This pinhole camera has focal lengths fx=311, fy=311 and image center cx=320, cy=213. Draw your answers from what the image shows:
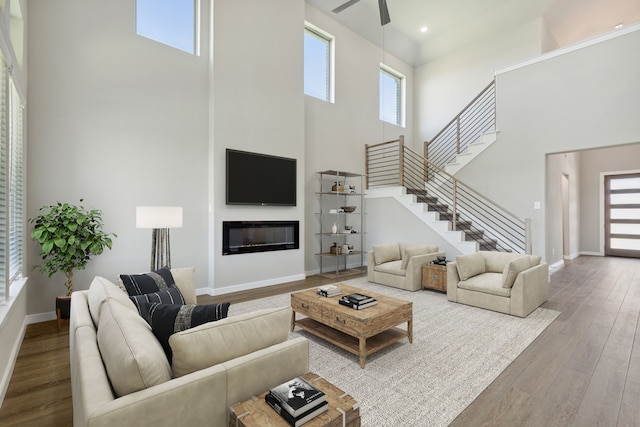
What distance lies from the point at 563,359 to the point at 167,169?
5.21 m

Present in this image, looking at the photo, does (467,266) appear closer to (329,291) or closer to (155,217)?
(329,291)

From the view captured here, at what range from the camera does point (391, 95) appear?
29.2 ft

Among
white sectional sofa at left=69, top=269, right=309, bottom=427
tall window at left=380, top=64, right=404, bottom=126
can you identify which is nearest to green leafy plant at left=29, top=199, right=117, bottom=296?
white sectional sofa at left=69, top=269, right=309, bottom=427

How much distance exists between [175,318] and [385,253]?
4.63 meters

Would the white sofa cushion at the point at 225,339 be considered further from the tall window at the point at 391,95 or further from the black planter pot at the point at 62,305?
the tall window at the point at 391,95

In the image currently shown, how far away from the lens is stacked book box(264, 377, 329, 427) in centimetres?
122

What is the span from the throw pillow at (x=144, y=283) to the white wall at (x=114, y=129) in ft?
6.52

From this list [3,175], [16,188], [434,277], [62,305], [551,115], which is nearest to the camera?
[3,175]

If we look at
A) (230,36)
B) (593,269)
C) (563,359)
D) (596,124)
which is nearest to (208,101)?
(230,36)

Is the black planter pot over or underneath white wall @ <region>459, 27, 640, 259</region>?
underneath

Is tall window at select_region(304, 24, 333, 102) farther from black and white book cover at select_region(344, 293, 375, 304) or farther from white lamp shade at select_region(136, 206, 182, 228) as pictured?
black and white book cover at select_region(344, 293, 375, 304)

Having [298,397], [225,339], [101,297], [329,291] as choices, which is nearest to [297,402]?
[298,397]

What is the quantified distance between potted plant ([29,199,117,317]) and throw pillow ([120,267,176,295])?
143 cm

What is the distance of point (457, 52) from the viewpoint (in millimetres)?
8469
